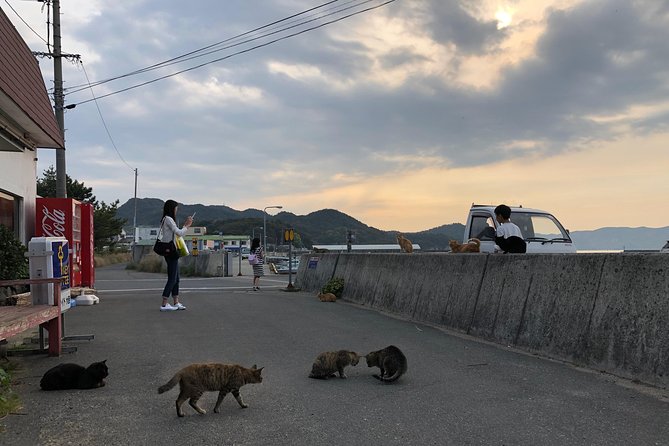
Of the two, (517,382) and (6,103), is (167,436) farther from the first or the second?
(6,103)

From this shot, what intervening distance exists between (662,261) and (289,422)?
14.2 ft

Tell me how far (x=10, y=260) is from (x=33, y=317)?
4634 millimetres

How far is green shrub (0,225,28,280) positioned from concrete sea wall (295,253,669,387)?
287 inches

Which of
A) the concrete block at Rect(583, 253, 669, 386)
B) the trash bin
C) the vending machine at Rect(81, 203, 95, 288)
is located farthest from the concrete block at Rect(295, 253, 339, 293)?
the trash bin

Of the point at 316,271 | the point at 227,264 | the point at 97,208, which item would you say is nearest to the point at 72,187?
the point at 97,208

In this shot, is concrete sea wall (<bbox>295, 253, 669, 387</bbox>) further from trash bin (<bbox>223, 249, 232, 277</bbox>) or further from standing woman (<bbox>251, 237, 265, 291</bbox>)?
trash bin (<bbox>223, 249, 232, 277</bbox>)

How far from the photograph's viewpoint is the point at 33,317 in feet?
18.0

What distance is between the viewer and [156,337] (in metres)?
8.30

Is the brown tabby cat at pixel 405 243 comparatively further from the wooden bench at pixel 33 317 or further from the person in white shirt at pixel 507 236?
the wooden bench at pixel 33 317

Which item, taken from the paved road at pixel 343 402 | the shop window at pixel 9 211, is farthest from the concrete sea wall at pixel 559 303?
the shop window at pixel 9 211

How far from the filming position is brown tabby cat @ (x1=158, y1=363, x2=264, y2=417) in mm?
4520

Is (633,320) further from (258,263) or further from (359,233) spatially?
(359,233)

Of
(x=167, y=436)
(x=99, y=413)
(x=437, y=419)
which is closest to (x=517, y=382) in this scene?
(x=437, y=419)

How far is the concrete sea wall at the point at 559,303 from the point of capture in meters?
5.62
